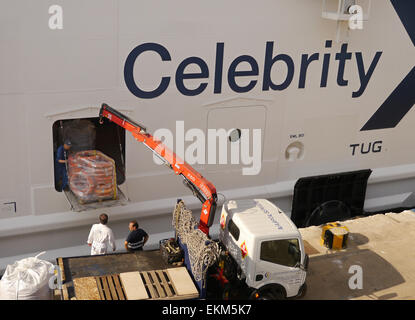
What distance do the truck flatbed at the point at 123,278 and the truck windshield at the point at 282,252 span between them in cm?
91

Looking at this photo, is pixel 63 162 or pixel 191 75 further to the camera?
pixel 191 75

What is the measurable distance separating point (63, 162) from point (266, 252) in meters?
2.91

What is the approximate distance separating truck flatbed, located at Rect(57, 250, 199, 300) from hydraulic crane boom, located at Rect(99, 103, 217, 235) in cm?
70

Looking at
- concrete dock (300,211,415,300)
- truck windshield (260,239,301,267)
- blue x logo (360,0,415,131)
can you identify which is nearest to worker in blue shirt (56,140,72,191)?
truck windshield (260,239,301,267)

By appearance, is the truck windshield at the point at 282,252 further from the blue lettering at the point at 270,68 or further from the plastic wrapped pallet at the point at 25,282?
the blue lettering at the point at 270,68

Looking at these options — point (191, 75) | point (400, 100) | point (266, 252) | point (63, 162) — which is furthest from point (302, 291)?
point (400, 100)

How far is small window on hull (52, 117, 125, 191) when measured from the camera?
276 inches

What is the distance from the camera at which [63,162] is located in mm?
6941

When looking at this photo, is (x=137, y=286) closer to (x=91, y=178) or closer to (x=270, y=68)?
(x=91, y=178)

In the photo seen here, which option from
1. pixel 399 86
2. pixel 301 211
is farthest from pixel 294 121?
pixel 399 86

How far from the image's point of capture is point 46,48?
6270 millimetres

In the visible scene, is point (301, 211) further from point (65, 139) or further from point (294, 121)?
point (65, 139)

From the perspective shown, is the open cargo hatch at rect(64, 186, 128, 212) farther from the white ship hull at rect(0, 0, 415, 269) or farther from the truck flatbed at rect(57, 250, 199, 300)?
the truck flatbed at rect(57, 250, 199, 300)

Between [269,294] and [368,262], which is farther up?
[269,294]
